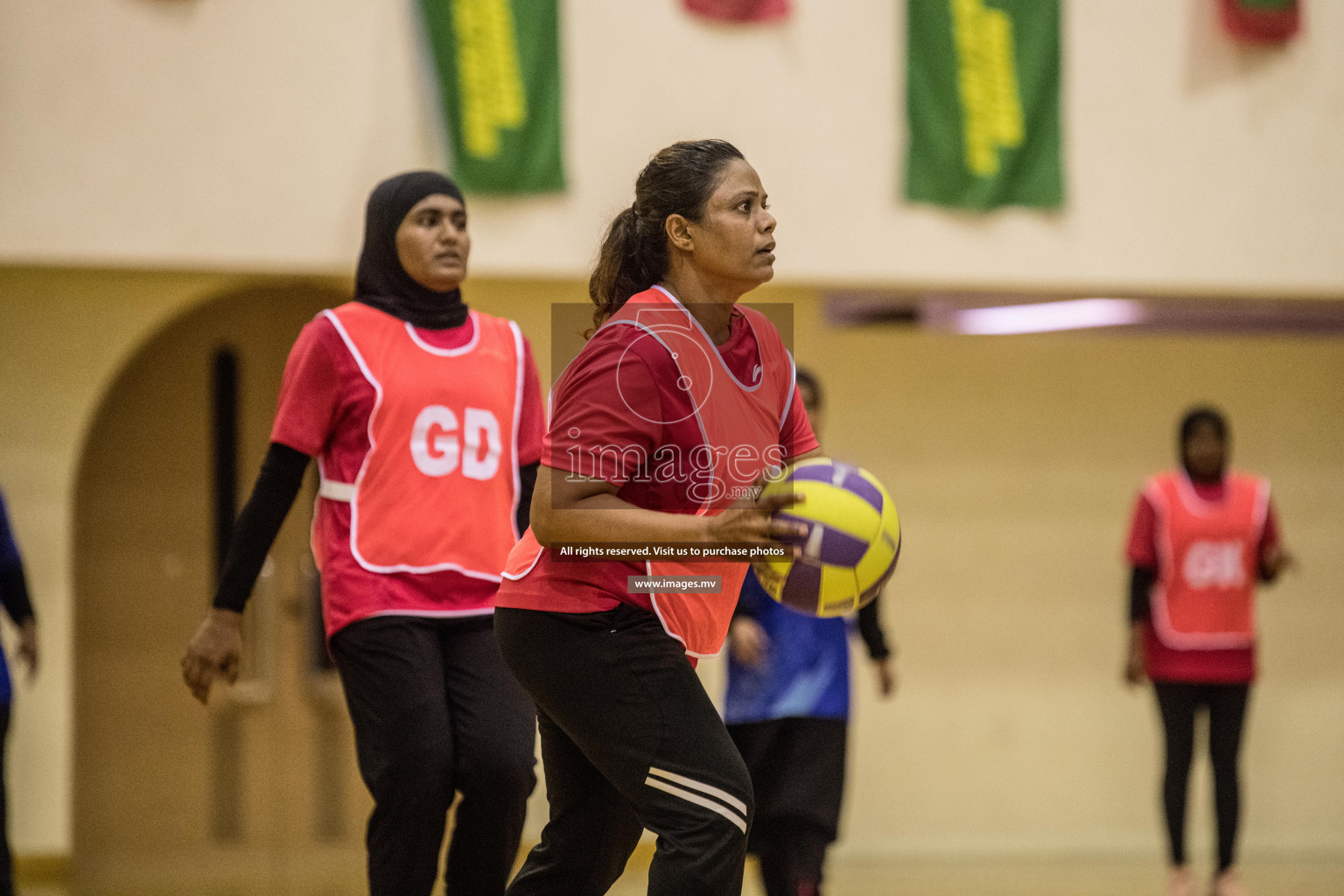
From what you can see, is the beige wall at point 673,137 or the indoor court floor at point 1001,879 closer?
the beige wall at point 673,137

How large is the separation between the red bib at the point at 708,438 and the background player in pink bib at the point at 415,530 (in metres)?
0.62

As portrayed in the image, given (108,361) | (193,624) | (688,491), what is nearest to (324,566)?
(688,491)

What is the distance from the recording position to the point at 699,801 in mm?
2508

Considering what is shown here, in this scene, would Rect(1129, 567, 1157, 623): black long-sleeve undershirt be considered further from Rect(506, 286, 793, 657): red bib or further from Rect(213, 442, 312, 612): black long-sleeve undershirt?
Rect(213, 442, 312, 612): black long-sleeve undershirt

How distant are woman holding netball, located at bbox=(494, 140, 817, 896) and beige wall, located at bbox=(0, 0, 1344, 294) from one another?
4.24 meters

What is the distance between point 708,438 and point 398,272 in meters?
1.36

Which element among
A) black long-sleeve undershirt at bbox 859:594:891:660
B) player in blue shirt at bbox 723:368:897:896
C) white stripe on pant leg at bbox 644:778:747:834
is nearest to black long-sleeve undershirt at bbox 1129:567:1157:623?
black long-sleeve undershirt at bbox 859:594:891:660

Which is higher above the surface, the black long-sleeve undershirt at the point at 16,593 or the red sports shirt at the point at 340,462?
the red sports shirt at the point at 340,462

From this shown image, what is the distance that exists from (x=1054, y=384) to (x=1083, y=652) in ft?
5.27

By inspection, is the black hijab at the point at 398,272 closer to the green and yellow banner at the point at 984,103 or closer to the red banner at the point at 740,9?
the red banner at the point at 740,9

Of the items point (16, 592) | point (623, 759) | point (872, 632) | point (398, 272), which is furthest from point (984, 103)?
point (623, 759)

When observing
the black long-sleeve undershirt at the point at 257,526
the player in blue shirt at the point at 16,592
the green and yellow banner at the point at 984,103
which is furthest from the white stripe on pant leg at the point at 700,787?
the green and yellow banner at the point at 984,103

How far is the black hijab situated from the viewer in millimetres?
3652

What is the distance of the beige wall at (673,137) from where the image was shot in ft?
21.9
